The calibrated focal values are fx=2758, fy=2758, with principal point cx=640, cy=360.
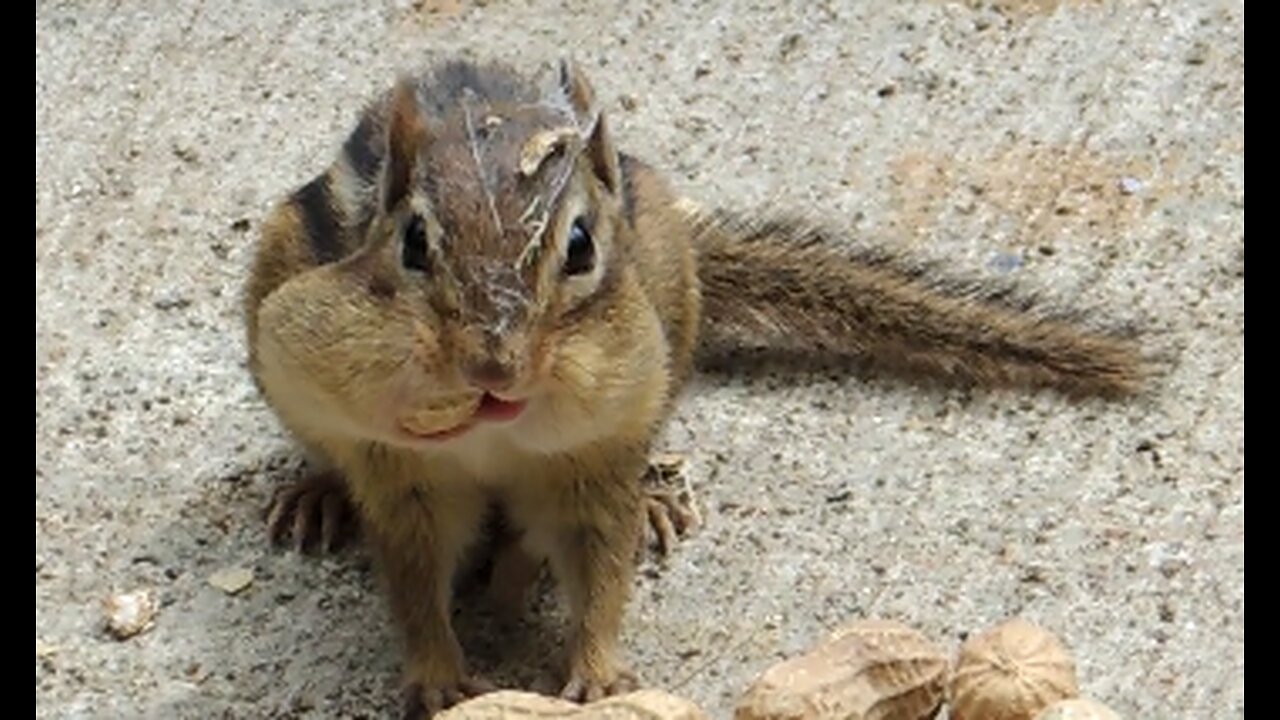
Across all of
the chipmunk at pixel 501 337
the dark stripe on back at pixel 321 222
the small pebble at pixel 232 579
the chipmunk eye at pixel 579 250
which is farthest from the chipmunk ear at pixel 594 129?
the small pebble at pixel 232 579

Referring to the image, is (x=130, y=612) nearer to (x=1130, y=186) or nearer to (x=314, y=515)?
(x=314, y=515)

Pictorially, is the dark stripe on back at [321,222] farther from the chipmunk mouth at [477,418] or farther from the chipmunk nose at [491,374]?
the chipmunk nose at [491,374]

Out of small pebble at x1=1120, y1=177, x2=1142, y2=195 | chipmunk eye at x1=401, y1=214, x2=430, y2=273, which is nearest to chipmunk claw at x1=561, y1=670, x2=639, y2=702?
chipmunk eye at x1=401, y1=214, x2=430, y2=273

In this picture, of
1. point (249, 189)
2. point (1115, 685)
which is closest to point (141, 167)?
point (249, 189)

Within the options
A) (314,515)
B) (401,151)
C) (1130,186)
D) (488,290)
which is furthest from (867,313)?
(488,290)

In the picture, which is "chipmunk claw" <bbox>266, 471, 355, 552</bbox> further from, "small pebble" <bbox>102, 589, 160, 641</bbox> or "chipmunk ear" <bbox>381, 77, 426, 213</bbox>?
"chipmunk ear" <bbox>381, 77, 426, 213</bbox>
